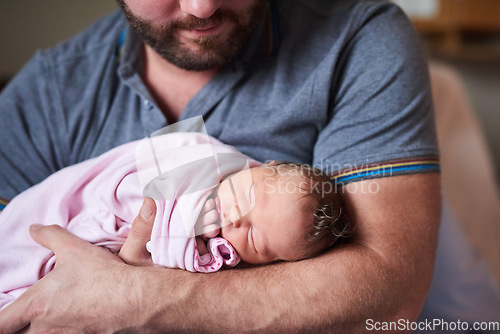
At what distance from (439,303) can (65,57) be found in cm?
144

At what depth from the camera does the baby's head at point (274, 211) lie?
0.88 m

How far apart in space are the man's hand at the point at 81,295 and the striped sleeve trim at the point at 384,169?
42 cm

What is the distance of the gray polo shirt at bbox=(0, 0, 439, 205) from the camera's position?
3.39 feet

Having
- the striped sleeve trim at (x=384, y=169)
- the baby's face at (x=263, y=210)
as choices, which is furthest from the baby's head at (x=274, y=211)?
the striped sleeve trim at (x=384, y=169)

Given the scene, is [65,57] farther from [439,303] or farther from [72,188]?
[439,303]

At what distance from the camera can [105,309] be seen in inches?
34.3

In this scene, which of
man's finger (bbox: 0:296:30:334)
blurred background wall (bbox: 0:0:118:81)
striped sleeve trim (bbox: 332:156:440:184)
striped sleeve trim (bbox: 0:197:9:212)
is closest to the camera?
man's finger (bbox: 0:296:30:334)

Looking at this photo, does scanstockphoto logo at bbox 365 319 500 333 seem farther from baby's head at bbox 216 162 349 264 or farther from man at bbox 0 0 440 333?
baby's head at bbox 216 162 349 264

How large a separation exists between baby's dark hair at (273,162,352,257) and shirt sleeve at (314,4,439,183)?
0.32 feet

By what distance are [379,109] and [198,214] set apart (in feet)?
1.54

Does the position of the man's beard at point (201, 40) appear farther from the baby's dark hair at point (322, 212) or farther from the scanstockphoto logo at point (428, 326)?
the scanstockphoto logo at point (428, 326)

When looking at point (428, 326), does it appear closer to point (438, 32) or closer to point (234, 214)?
point (234, 214)

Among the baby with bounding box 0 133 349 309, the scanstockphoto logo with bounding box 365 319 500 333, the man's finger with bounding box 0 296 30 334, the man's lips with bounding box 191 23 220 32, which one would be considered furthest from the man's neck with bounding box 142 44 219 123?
the scanstockphoto logo with bounding box 365 319 500 333

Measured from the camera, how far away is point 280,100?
1104 millimetres
